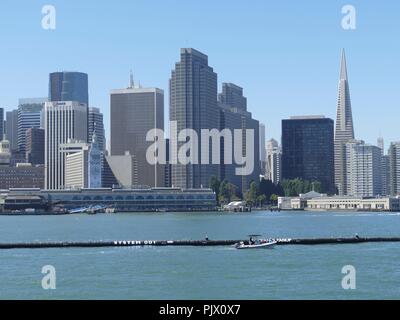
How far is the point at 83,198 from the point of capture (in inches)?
7643

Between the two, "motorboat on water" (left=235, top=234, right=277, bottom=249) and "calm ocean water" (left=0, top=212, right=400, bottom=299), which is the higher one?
"motorboat on water" (left=235, top=234, right=277, bottom=249)

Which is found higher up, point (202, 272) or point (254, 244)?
point (254, 244)

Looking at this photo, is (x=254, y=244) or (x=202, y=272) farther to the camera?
(x=254, y=244)

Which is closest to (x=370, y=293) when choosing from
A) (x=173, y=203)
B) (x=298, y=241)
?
(x=298, y=241)

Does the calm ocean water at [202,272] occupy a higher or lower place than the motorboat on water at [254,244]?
lower

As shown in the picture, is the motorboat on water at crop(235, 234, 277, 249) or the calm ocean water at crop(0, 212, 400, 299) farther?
the motorboat on water at crop(235, 234, 277, 249)

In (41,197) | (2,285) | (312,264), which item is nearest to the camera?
(2,285)

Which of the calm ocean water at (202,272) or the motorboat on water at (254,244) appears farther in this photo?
the motorboat on water at (254,244)

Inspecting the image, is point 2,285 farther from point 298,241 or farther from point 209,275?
point 298,241

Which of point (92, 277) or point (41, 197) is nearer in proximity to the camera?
point (92, 277)
